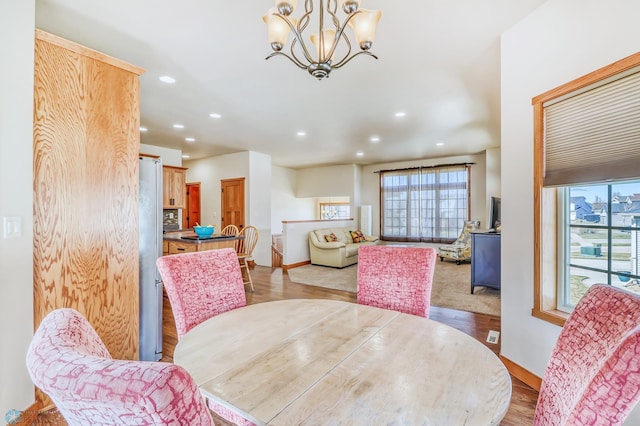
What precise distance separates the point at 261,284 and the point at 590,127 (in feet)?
15.1

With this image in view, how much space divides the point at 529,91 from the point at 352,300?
3.07m

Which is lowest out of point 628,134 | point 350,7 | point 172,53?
point 628,134

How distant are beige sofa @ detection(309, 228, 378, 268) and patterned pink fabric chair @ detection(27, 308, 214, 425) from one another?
19.6ft

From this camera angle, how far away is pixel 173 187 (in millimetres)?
6336

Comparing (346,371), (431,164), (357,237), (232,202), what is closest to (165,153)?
(232,202)

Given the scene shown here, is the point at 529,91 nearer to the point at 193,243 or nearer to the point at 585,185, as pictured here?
the point at 585,185

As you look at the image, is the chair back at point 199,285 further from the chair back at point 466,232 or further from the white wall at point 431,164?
the white wall at point 431,164

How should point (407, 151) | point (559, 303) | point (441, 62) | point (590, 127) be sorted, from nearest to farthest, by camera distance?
point (590, 127) → point (559, 303) → point (441, 62) → point (407, 151)

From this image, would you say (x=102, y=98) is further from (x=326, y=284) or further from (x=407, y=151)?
(x=407, y=151)

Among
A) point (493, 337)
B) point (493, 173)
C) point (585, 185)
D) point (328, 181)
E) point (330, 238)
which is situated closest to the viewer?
point (585, 185)

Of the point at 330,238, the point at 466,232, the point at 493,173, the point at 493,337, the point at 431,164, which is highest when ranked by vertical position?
the point at 431,164

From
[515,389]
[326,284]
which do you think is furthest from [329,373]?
[326,284]

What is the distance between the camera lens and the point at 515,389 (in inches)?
83.0

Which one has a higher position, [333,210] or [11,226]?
[333,210]
